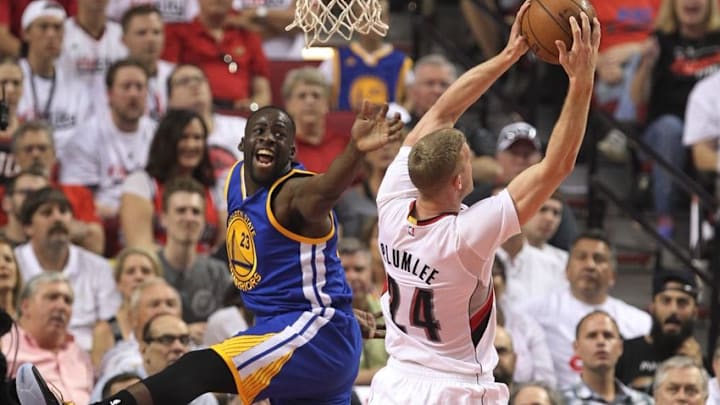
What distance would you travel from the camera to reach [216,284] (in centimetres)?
1106

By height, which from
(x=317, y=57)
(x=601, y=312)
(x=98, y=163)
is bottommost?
(x=601, y=312)

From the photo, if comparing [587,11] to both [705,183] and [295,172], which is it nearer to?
[295,172]

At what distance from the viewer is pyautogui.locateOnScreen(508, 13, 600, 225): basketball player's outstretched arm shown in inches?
267

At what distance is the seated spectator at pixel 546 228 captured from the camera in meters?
11.9

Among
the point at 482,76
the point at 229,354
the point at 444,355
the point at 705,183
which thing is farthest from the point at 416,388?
the point at 705,183

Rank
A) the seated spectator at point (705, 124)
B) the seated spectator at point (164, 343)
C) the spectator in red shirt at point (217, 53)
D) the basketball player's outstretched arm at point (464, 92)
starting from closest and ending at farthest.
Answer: the basketball player's outstretched arm at point (464, 92) < the seated spectator at point (164, 343) < the seated spectator at point (705, 124) < the spectator in red shirt at point (217, 53)

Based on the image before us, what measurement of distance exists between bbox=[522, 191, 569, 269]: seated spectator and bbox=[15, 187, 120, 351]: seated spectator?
313 centimetres

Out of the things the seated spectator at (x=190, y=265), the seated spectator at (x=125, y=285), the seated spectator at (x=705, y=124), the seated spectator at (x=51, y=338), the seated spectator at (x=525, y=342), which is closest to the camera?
the seated spectator at (x=51, y=338)

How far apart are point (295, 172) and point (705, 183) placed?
19.8ft

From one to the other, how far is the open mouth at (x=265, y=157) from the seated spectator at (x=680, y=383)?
11.2 ft

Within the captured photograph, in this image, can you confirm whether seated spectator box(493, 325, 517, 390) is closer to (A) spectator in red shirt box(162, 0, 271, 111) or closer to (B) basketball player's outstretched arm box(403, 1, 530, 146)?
(B) basketball player's outstretched arm box(403, 1, 530, 146)

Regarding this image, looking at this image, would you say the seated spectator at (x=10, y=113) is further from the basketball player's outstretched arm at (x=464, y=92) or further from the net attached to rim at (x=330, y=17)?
the basketball player's outstretched arm at (x=464, y=92)

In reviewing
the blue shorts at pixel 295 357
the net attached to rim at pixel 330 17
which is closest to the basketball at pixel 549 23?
the net attached to rim at pixel 330 17

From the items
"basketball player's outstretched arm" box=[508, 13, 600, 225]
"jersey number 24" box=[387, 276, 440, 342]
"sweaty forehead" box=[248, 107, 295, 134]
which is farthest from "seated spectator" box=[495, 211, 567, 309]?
"basketball player's outstretched arm" box=[508, 13, 600, 225]
